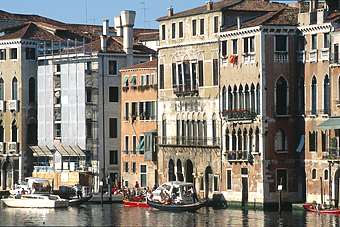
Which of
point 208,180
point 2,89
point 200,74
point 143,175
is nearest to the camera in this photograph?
point 208,180

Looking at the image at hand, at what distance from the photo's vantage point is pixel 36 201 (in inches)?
3054

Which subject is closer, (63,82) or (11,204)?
(11,204)

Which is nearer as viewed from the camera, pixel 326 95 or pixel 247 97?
pixel 326 95

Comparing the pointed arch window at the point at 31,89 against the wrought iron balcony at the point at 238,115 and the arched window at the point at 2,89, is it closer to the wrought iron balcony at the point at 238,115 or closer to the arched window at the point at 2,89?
the arched window at the point at 2,89

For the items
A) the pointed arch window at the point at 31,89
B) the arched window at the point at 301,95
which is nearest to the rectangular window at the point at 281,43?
the arched window at the point at 301,95

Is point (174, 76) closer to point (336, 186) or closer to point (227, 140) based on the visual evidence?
point (227, 140)

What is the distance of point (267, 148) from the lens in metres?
71.6

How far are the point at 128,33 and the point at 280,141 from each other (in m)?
18.0

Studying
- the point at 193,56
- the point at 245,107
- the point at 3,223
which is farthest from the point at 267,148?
the point at 3,223

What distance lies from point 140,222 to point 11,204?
46.4 feet

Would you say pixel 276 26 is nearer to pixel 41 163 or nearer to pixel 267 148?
pixel 267 148

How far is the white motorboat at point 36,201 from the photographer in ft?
252

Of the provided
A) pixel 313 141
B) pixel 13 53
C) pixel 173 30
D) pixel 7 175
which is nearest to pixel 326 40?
pixel 313 141

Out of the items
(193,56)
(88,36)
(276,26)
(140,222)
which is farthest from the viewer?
(88,36)
